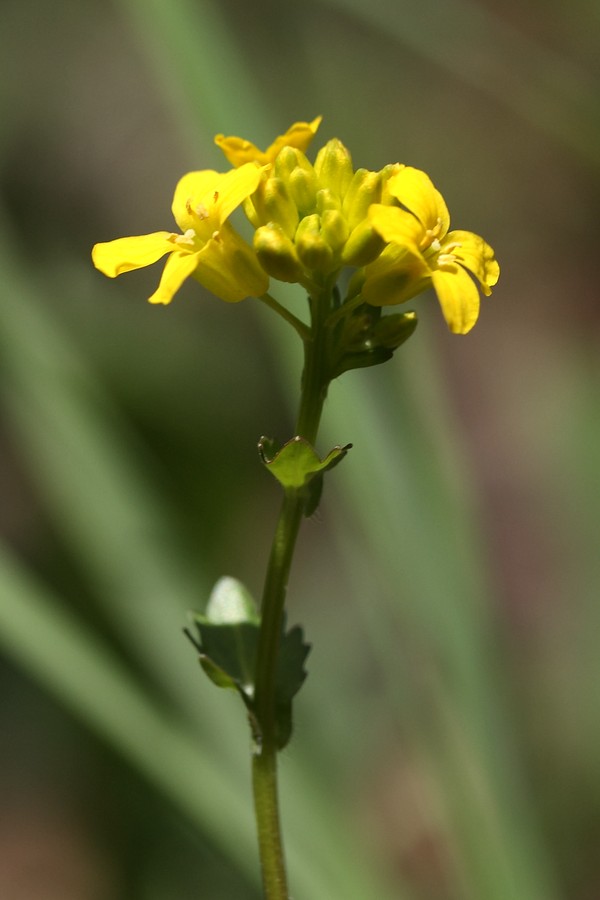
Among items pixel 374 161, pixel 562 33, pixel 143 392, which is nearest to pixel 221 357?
pixel 143 392

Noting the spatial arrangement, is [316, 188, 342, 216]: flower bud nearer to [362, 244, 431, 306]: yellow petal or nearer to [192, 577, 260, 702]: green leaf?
[362, 244, 431, 306]: yellow petal

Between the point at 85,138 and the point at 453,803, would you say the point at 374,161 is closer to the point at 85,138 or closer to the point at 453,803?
the point at 85,138

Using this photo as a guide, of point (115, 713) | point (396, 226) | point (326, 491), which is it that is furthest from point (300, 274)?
point (326, 491)

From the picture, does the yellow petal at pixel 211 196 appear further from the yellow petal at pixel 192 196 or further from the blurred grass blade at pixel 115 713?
the blurred grass blade at pixel 115 713

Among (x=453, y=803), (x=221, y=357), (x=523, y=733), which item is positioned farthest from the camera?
(x=221, y=357)

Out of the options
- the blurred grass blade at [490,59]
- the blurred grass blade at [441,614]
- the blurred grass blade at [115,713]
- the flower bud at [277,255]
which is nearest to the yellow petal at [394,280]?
the flower bud at [277,255]
